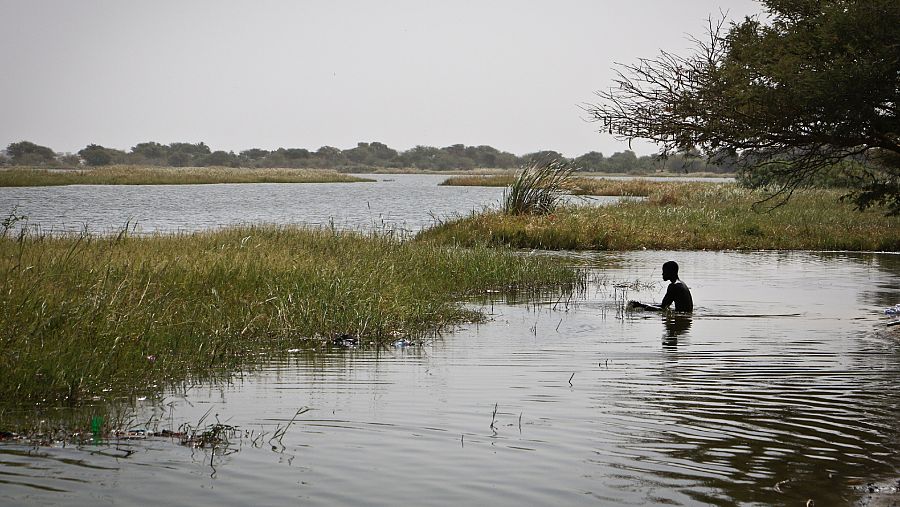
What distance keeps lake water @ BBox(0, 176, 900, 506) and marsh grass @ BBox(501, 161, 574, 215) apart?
18669 mm

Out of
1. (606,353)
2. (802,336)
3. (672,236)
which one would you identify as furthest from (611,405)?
(672,236)

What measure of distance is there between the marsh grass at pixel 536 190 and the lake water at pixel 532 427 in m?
18.7

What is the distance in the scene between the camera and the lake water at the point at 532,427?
255 inches

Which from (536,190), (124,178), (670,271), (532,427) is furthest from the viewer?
(124,178)

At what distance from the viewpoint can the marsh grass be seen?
33156mm

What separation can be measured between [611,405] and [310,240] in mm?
13268

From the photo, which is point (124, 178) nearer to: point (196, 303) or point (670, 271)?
point (670, 271)

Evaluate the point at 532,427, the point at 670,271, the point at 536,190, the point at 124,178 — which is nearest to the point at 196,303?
the point at 532,427

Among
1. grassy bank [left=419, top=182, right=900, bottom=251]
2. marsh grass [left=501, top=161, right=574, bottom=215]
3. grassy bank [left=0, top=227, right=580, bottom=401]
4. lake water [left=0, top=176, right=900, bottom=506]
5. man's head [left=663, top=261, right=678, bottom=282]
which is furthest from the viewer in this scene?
marsh grass [left=501, top=161, right=574, bottom=215]

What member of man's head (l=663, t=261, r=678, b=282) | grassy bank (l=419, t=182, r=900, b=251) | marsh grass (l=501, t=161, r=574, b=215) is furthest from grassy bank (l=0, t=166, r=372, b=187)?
man's head (l=663, t=261, r=678, b=282)

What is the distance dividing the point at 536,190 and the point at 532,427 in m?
25.8

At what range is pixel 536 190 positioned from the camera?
1324 inches

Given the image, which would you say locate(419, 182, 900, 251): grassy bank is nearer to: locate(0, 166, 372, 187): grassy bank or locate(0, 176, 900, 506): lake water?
locate(0, 176, 900, 506): lake water

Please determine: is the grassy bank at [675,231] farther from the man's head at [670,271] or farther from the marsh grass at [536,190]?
the man's head at [670,271]
